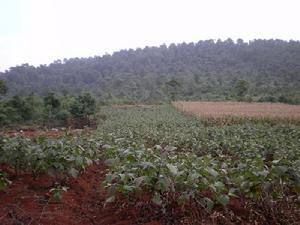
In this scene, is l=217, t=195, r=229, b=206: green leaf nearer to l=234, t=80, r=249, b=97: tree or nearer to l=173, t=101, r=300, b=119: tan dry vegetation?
l=173, t=101, r=300, b=119: tan dry vegetation

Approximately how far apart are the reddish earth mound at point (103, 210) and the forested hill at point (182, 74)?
44.2m

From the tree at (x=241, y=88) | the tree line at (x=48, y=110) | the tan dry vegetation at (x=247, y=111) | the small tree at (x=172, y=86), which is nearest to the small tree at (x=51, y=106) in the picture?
the tree line at (x=48, y=110)

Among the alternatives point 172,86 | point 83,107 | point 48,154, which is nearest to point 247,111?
point 83,107

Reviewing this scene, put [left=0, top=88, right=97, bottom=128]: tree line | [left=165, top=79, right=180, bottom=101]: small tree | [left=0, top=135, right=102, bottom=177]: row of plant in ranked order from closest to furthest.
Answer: [left=0, top=135, right=102, bottom=177]: row of plant
[left=0, top=88, right=97, bottom=128]: tree line
[left=165, top=79, right=180, bottom=101]: small tree

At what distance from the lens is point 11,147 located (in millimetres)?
5348

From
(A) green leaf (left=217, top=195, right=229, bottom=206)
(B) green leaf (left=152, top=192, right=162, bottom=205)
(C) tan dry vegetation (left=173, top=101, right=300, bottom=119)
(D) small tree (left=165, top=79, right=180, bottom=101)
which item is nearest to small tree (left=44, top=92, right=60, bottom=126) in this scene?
(C) tan dry vegetation (left=173, top=101, right=300, bottom=119)

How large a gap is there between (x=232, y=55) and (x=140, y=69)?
21.4 m

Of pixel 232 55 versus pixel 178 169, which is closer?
pixel 178 169

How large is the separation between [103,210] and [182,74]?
70554 millimetres

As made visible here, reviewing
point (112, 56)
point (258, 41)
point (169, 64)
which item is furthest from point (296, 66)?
point (112, 56)

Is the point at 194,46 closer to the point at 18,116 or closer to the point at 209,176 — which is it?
the point at 18,116

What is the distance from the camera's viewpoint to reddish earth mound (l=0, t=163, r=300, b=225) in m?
3.73

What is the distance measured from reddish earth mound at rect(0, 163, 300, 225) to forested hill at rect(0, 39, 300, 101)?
44.2 metres

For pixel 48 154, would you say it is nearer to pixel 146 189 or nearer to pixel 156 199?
pixel 146 189
